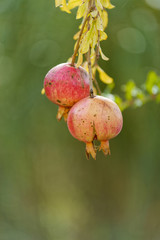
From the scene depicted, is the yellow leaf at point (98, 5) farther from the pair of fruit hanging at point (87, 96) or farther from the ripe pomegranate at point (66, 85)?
the ripe pomegranate at point (66, 85)

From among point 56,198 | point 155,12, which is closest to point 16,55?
point 155,12

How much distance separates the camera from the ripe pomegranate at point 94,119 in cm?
55

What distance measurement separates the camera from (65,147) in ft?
13.3

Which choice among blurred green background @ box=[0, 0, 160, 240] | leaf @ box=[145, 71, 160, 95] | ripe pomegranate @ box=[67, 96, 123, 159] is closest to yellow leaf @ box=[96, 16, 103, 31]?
ripe pomegranate @ box=[67, 96, 123, 159]

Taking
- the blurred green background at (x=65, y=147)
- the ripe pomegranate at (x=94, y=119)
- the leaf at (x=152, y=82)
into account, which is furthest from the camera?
the blurred green background at (x=65, y=147)

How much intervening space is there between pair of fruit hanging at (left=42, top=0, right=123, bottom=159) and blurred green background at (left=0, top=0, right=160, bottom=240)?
2.91 m

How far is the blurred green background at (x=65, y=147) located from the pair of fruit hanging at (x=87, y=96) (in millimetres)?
2909

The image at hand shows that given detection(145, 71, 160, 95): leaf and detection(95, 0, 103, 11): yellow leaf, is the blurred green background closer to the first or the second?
detection(145, 71, 160, 95): leaf

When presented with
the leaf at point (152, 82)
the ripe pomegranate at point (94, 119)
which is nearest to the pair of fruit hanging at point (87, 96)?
the ripe pomegranate at point (94, 119)

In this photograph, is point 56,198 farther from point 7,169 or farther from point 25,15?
point 25,15

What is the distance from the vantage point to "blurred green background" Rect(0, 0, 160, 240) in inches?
138

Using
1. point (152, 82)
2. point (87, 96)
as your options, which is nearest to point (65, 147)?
point (152, 82)

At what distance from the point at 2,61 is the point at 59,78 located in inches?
120

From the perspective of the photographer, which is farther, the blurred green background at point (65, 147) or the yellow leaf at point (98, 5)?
the blurred green background at point (65, 147)
